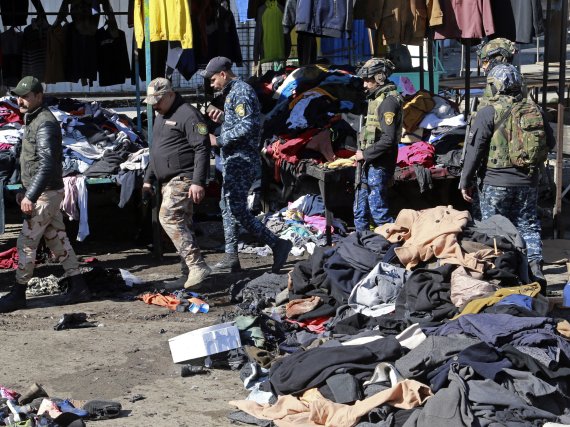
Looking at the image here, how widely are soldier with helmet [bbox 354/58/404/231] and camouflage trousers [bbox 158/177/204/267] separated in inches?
72.4

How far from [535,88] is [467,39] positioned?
14.6 feet

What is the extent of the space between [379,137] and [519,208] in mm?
1663

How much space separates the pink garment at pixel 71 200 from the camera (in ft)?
36.2

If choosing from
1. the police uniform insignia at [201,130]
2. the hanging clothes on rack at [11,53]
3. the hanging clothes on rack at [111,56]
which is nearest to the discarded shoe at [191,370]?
the police uniform insignia at [201,130]

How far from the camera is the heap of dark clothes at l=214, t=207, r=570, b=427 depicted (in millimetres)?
6203

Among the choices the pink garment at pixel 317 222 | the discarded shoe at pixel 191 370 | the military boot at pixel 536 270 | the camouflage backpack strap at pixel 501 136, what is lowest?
the discarded shoe at pixel 191 370

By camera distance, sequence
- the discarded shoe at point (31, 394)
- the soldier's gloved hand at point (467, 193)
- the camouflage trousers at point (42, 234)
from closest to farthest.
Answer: the discarded shoe at point (31, 394)
the camouflage trousers at point (42, 234)
the soldier's gloved hand at point (467, 193)

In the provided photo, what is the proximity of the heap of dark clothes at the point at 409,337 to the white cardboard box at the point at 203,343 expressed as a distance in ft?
0.39

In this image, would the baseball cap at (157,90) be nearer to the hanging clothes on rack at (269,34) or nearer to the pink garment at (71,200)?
the pink garment at (71,200)

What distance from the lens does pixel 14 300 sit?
9328 mm

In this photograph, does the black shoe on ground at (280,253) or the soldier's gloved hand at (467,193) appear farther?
the black shoe on ground at (280,253)

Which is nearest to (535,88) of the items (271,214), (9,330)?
(271,214)

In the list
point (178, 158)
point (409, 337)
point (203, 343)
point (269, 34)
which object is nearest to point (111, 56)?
point (269, 34)

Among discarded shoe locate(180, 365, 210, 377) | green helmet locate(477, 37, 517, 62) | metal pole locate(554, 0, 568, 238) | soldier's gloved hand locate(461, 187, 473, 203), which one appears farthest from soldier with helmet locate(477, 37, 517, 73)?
discarded shoe locate(180, 365, 210, 377)
